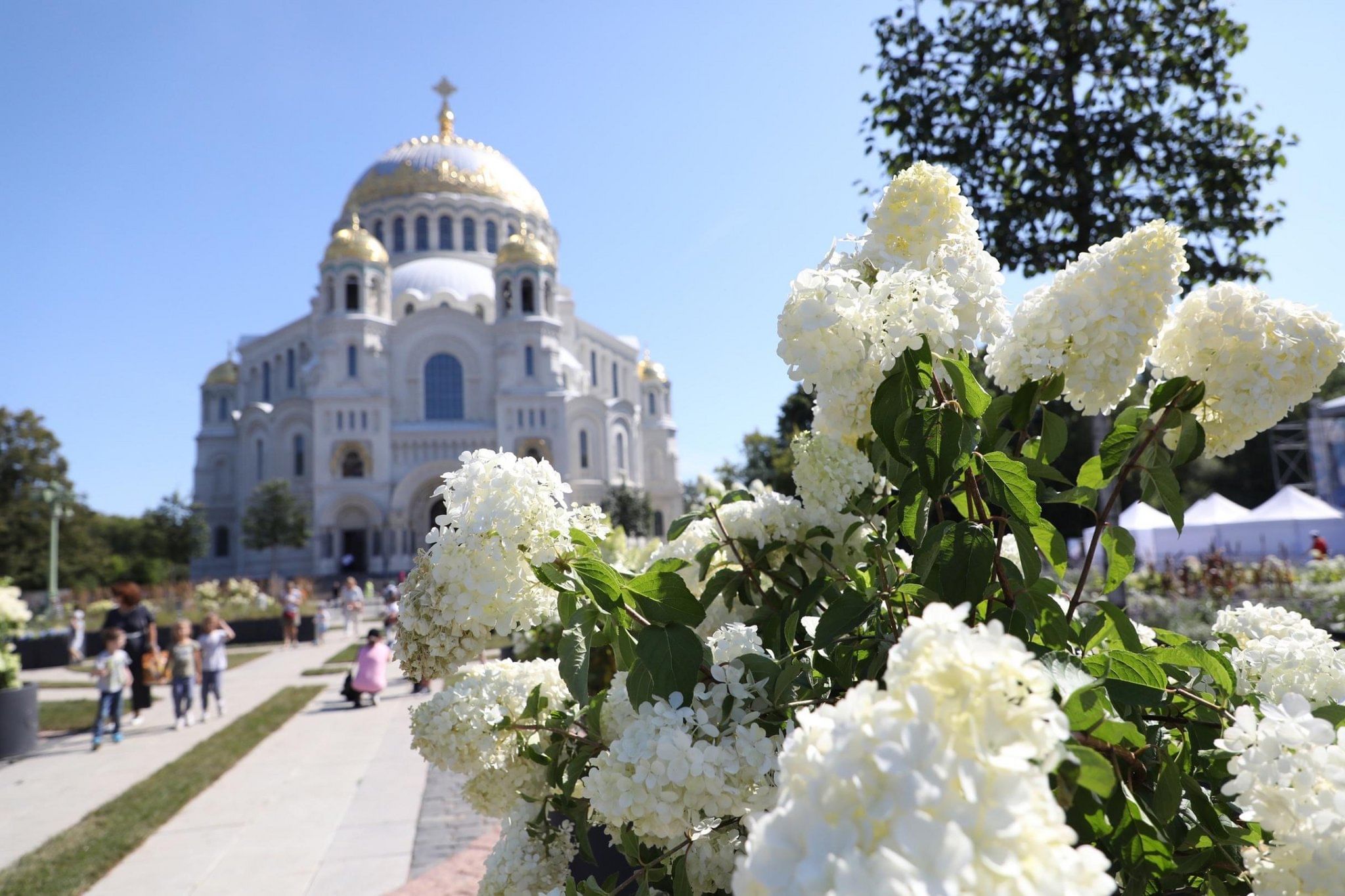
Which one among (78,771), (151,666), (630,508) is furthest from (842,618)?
(630,508)

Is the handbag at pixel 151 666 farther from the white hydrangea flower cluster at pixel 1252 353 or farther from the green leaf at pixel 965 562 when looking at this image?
the white hydrangea flower cluster at pixel 1252 353

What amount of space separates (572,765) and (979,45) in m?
6.36

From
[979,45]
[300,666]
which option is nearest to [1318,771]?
[979,45]

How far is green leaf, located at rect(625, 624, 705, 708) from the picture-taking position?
132cm

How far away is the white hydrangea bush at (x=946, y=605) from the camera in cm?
117

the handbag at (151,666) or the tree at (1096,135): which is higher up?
the tree at (1096,135)

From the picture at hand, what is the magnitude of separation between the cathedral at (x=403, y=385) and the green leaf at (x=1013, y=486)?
124 feet

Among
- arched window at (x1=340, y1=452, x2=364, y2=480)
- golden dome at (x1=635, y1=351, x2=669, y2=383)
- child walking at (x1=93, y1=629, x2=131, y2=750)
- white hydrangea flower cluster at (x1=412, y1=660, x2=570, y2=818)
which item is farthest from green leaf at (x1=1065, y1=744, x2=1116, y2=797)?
golden dome at (x1=635, y1=351, x2=669, y2=383)

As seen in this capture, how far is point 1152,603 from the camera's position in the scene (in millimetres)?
11742

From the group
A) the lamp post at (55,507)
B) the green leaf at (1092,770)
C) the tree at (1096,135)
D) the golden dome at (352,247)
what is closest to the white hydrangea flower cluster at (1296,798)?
the green leaf at (1092,770)

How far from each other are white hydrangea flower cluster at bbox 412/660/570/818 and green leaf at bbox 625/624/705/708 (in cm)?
43

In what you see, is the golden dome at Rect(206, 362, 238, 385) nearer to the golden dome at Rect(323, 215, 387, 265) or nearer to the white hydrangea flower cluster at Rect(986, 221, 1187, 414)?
the golden dome at Rect(323, 215, 387, 265)

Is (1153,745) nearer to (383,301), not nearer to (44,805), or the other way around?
(44,805)

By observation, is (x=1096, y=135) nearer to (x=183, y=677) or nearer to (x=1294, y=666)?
(x=1294, y=666)
